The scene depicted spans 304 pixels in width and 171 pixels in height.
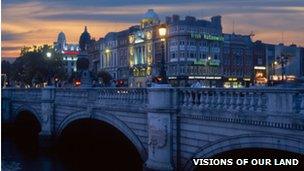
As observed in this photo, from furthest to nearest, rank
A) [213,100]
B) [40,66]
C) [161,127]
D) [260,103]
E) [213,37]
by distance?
[213,37]
[40,66]
[161,127]
[213,100]
[260,103]

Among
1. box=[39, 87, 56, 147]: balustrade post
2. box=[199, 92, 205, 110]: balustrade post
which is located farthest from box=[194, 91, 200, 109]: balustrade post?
box=[39, 87, 56, 147]: balustrade post

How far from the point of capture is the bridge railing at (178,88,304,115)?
14148mm

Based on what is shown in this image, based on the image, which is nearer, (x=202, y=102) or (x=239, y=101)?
(x=239, y=101)

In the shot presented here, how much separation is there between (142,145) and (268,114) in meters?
9.20

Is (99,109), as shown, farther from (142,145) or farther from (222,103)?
(222,103)

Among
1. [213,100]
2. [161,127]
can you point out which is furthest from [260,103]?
[161,127]

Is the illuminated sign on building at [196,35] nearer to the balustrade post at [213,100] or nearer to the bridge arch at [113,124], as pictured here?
the bridge arch at [113,124]

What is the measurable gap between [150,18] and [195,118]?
97.4m

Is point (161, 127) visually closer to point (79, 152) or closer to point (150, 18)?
point (79, 152)

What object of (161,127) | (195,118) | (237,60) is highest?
(237,60)

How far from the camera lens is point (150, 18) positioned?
115 metres

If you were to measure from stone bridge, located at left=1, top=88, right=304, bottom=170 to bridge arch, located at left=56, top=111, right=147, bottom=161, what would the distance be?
0.05 metres

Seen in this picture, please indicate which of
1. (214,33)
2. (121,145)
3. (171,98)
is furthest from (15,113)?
(214,33)

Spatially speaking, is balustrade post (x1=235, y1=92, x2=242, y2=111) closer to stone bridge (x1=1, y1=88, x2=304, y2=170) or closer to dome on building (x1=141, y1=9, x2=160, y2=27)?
stone bridge (x1=1, y1=88, x2=304, y2=170)
